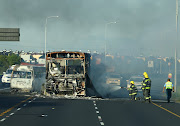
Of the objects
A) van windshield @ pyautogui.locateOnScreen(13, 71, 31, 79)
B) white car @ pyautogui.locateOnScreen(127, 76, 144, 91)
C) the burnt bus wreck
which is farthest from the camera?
white car @ pyautogui.locateOnScreen(127, 76, 144, 91)

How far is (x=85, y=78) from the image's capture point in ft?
111

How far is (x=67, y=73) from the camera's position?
34125 millimetres

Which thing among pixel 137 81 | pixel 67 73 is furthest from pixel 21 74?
pixel 137 81

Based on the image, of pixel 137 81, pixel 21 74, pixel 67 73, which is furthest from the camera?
pixel 137 81

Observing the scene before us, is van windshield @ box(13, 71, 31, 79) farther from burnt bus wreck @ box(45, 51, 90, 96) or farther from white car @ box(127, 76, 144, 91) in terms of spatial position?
white car @ box(127, 76, 144, 91)

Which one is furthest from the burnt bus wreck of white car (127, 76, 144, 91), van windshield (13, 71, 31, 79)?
white car (127, 76, 144, 91)

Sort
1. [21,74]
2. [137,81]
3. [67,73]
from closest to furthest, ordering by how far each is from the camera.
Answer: [67,73]
[21,74]
[137,81]

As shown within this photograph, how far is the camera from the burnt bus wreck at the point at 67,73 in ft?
111

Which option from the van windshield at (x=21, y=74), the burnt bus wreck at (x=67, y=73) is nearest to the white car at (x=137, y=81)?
the van windshield at (x=21, y=74)

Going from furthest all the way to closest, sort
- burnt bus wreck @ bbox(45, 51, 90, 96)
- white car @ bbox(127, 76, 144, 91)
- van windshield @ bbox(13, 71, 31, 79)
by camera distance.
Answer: white car @ bbox(127, 76, 144, 91), van windshield @ bbox(13, 71, 31, 79), burnt bus wreck @ bbox(45, 51, 90, 96)

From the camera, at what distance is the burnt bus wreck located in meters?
33.8

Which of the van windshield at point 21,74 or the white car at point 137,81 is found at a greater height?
the van windshield at point 21,74

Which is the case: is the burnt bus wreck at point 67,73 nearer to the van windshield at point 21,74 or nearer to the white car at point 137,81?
the van windshield at point 21,74

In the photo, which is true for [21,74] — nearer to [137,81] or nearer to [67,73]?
[67,73]
